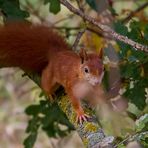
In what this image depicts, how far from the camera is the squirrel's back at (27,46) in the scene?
220cm

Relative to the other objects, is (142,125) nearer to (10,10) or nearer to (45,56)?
(45,56)

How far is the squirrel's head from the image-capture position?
1960 millimetres

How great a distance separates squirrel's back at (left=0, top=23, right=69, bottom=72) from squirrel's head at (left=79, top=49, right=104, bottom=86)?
206 millimetres

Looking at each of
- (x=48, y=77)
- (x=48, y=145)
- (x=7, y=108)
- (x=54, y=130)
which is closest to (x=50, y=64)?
(x=48, y=77)

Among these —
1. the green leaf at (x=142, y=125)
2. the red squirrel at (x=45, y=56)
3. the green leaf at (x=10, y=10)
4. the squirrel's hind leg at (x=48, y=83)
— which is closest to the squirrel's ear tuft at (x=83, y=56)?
the red squirrel at (x=45, y=56)

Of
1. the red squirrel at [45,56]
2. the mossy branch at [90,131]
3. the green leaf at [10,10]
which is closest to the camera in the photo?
the mossy branch at [90,131]

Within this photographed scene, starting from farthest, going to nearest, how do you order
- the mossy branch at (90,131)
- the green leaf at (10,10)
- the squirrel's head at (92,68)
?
the green leaf at (10,10), the squirrel's head at (92,68), the mossy branch at (90,131)

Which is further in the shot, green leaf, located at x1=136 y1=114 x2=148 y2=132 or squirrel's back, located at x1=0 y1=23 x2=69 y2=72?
squirrel's back, located at x1=0 y1=23 x2=69 y2=72

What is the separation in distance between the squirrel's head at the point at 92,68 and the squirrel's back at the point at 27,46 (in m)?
0.21

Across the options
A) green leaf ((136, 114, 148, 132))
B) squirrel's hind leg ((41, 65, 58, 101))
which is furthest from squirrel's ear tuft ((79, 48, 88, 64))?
green leaf ((136, 114, 148, 132))

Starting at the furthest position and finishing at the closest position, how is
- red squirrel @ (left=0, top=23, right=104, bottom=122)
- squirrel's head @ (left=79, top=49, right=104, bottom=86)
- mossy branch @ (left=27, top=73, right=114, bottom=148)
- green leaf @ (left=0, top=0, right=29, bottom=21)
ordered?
green leaf @ (left=0, top=0, right=29, bottom=21) → red squirrel @ (left=0, top=23, right=104, bottom=122) → squirrel's head @ (left=79, top=49, right=104, bottom=86) → mossy branch @ (left=27, top=73, right=114, bottom=148)

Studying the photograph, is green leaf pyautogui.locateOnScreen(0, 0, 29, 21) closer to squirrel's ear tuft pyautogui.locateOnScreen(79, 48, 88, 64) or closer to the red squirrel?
the red squirrel

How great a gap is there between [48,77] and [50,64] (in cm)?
10

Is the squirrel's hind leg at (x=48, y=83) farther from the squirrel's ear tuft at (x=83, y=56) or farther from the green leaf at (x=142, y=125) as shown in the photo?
the green leaf at (x=142, y=125)
